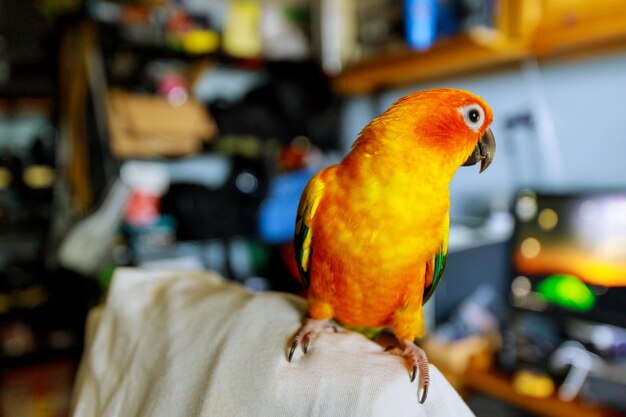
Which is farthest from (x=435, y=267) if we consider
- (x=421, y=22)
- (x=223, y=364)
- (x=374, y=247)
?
(x=421, y=22)

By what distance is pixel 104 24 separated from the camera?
5.33 ft

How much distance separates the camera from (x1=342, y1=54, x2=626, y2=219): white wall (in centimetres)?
121

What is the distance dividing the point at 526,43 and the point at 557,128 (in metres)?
0.31

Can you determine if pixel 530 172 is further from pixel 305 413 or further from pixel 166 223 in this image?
pixel 166 223

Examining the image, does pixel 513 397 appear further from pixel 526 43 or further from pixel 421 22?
pixel 421 22

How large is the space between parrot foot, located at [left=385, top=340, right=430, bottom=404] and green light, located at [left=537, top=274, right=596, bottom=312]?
0.87 meters

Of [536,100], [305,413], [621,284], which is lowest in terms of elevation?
[621,284]

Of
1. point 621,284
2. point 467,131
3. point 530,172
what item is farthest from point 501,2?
point 467,131

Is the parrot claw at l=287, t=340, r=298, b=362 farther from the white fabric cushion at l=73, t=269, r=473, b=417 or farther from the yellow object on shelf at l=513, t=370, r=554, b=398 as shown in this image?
the yellow object on shelf at l=513, t=370, r=554, b=398

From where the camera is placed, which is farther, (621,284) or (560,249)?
(560,249)

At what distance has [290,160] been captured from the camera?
213cm

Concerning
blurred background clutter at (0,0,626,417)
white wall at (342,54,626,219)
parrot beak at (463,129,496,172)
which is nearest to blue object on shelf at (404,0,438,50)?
blurred background clutter at (0,0,626,417)

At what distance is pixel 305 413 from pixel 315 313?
0.11 meters

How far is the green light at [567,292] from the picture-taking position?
1.03 m
